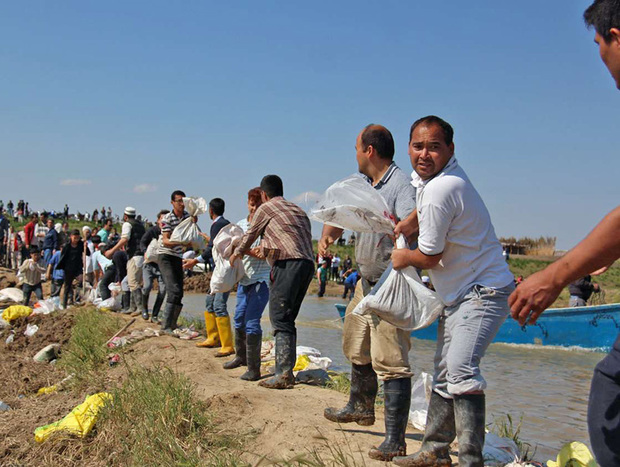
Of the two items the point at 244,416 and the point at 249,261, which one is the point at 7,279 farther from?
the point at 244,416

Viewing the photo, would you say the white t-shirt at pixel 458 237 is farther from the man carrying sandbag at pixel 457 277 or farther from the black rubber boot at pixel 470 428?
the black rubber boot at pixel 470 428

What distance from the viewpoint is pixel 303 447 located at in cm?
393

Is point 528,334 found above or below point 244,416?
below

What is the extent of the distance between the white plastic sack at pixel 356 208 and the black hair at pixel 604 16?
6.29 ft

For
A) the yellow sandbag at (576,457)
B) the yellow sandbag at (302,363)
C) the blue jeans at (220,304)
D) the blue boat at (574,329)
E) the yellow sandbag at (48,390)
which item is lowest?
the blue boat at (574,329)

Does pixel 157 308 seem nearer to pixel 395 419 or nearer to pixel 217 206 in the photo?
pixel 217 206

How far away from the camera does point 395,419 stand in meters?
3.83

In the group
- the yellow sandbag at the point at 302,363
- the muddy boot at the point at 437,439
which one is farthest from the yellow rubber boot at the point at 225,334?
the muddy boot at the point at 437,439

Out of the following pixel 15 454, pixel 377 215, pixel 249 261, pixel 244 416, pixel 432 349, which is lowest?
pixel 432 349

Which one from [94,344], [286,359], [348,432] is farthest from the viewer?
[94,344]

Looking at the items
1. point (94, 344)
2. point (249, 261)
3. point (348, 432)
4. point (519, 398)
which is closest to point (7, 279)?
point (94, 344)

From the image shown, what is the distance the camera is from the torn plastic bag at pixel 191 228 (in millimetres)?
8477

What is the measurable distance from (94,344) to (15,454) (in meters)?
3.17

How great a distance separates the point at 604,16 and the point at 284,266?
4.05 metres
